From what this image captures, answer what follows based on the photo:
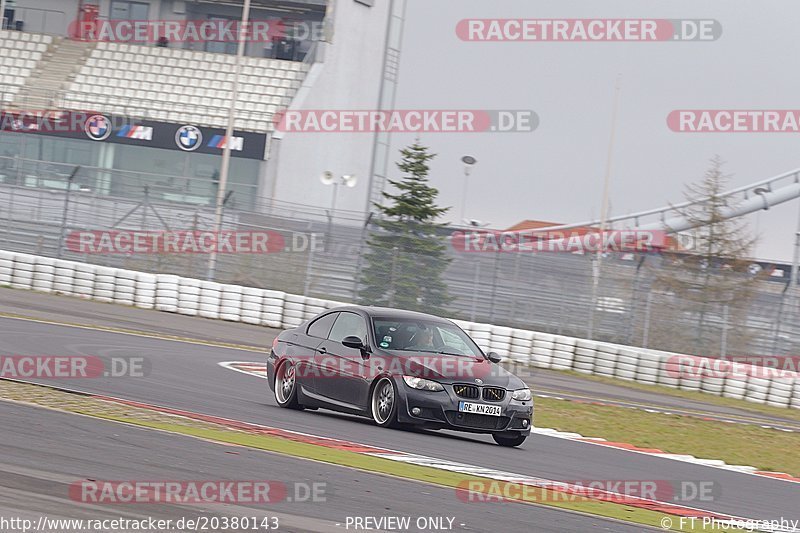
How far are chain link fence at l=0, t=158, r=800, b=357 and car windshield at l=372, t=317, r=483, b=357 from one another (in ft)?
43.7

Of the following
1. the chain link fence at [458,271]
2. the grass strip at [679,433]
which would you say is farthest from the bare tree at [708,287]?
the grass strip at [679,433]

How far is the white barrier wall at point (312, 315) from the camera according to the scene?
76.2 feet

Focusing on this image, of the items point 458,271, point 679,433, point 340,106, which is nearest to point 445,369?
point 679,433

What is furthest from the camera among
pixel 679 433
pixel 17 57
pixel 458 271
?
→ pixel 17 57

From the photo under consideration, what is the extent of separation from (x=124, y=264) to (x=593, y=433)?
1608 centimetres

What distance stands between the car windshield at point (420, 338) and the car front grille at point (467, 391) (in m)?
0.74

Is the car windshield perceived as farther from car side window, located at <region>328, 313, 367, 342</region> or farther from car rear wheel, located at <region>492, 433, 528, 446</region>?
car rear wheel, located at <region>492, 433, 528, 446</region>

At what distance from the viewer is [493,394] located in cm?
1135

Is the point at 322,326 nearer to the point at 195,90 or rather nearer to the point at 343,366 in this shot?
the point at 343,366

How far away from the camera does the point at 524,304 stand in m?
26.0

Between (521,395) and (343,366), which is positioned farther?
(343,366)

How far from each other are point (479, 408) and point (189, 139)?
30.0m

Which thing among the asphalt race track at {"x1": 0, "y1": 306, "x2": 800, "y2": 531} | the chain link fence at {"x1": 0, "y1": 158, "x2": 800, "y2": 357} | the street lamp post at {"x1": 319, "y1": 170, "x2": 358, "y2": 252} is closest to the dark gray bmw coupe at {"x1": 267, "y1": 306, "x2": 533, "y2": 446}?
the asphalt race track at {"x1": 0, "y1": 306, "x2": 800, "y2": 531}

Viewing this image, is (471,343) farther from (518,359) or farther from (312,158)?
(312,158)
